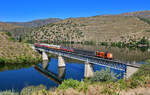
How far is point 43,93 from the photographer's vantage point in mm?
16109

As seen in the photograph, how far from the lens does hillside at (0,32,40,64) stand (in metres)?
70.4

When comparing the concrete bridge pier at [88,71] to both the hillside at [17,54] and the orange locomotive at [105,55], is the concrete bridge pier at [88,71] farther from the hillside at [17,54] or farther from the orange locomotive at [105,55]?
the hillside at [17,54]

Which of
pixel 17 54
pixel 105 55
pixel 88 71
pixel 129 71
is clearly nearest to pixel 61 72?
pixel 88 71

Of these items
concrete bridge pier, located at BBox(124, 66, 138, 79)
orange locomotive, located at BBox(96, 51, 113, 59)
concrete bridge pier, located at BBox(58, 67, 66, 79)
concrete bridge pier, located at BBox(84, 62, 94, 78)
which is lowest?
concrete bridge pier, located at BBox(58, 67, 66, 79)

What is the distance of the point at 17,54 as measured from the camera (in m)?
75.6

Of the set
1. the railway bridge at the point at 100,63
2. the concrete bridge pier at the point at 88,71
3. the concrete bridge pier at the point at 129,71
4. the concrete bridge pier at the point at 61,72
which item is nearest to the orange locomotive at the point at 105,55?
the railway bridge at the point at 100,63

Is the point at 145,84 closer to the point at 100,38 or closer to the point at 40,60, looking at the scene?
the point at 40,60

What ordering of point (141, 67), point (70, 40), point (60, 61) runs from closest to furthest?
point (141, 67)
point (60, 61)
point (70, 40)

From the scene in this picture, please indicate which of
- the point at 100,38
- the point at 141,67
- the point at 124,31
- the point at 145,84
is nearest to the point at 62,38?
the point at 100,38

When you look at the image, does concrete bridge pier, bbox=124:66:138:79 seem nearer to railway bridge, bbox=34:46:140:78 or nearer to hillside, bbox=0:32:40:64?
railway bridge, bbox=34:46:140:78

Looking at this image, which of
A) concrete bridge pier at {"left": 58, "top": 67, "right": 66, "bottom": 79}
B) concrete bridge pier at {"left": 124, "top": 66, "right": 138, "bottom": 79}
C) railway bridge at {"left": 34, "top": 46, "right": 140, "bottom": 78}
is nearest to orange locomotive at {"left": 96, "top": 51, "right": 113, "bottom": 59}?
railway bridge at {"left": 34, "top": 46, "right": 140, "bottom": 78}

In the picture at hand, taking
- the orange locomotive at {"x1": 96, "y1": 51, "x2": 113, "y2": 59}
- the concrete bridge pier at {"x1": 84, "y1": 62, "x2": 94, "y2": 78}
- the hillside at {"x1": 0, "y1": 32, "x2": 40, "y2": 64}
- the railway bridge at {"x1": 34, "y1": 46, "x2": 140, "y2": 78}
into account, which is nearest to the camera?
the railway bridge at {"x1": 34, "y1": 46, "x2": 140, "y2": 78}

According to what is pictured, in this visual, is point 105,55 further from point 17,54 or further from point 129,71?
point 17,54

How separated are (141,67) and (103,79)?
29.8 feet
